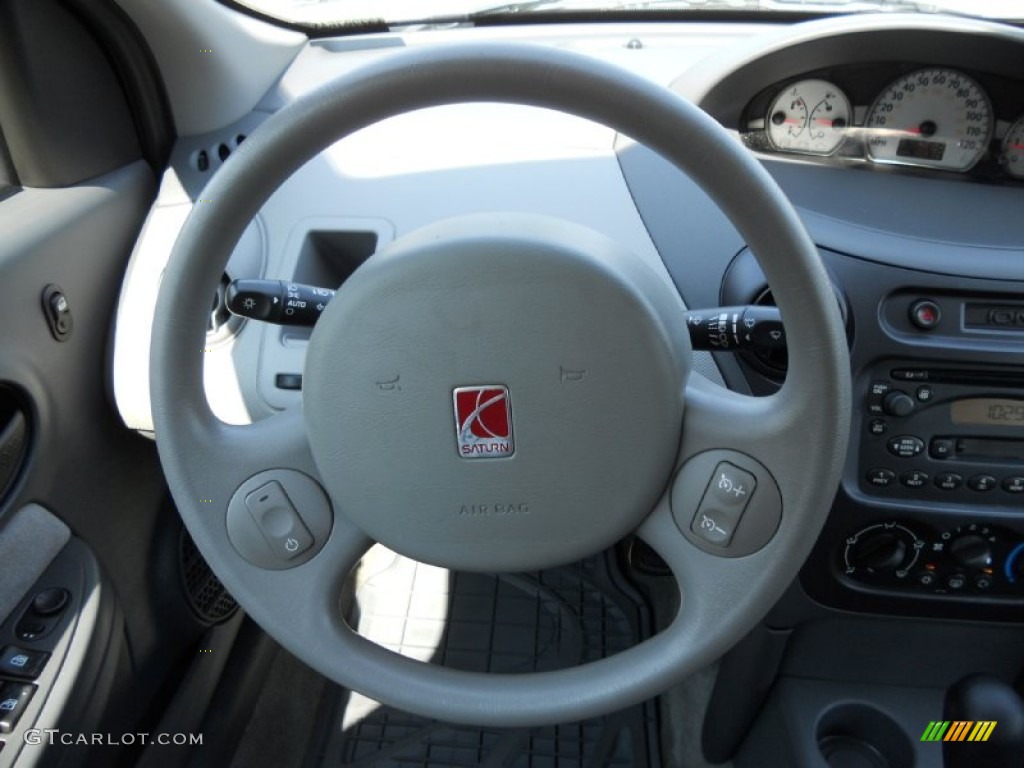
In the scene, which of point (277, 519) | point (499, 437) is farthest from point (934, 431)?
point (277, 519)

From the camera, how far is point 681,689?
1.78m

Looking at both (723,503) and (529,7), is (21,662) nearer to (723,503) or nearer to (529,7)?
(723,503)

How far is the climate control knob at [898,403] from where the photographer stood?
3.91 feet

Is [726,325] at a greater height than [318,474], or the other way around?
[726,325]

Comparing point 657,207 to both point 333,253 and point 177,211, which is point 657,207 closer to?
point 333,253

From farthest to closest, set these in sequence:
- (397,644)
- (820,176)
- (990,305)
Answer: (397,644) < (820,176) < (990,305)

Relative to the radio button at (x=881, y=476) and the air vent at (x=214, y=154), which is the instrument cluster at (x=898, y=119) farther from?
the air vent at (x=214, y=154)

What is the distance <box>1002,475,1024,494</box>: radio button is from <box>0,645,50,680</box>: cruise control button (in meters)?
1.34

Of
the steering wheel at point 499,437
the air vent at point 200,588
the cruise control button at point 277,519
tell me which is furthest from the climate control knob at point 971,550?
the air vent at point 200,588

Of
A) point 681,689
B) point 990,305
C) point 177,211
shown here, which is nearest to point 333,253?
point 177,211

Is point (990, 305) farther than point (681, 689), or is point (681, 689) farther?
point (681, 689)

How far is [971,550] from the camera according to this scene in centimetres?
124

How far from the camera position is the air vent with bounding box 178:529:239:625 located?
4.97 feet

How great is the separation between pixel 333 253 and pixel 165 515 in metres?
0.55
